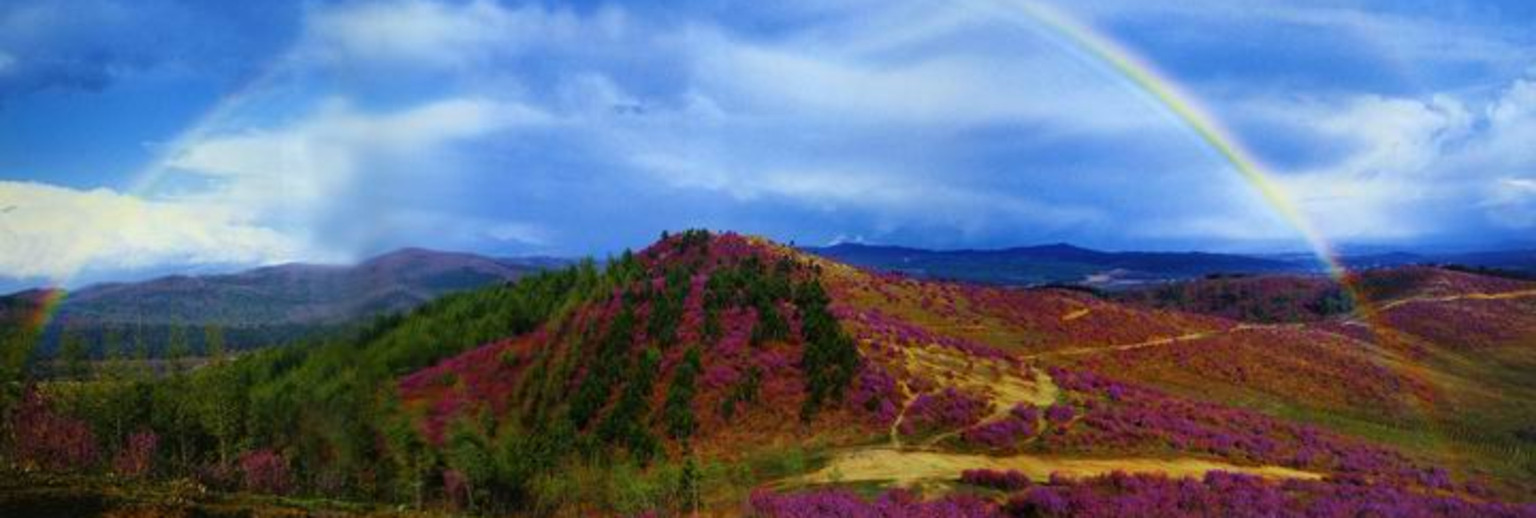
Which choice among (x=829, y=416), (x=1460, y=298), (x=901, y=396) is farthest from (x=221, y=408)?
(x=1460, y=298)

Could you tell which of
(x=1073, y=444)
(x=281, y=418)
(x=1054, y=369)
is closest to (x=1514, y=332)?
(x=1054, y=369)

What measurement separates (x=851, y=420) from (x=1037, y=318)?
66744 millimetres

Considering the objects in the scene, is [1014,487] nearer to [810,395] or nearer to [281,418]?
[810,395]

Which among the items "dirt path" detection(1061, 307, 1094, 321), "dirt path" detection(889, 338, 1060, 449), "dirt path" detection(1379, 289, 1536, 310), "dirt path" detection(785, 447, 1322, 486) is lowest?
"dirt path" detection(785, 447, 1322, 486)

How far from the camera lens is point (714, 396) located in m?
59.1

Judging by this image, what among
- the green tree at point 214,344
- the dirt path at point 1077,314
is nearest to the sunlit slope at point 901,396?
the dirt path at point 1077,314

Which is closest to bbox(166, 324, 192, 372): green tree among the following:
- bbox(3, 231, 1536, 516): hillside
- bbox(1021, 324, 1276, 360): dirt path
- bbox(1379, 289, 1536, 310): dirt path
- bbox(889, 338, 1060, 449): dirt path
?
bbox(3, 231, 1536, 516): hillside

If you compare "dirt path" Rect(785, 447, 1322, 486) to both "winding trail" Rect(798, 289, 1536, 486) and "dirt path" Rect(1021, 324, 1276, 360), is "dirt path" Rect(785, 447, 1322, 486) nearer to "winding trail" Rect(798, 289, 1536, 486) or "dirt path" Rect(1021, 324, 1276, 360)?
"winding trail" Rect(798, 289, 1536, 486)

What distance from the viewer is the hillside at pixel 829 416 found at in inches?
1513

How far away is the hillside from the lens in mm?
38438

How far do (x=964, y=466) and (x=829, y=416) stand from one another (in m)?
14.3

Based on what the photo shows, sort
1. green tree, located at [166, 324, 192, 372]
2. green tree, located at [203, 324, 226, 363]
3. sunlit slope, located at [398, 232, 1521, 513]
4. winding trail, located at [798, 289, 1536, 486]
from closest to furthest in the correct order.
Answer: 1. winding trail, located at [798, 289, 1536, 486]
2. sunlit slope, located at [398, 232, 1521, 513]
3. green tree, located at [203, 324, 226, 363]
4. green tree, located at [166, 324, 192, 372]

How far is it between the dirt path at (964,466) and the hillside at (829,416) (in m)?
0.26

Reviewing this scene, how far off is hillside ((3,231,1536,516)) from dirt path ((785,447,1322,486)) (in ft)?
0.86
